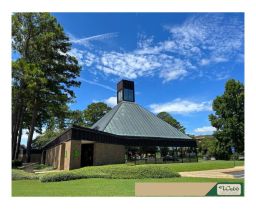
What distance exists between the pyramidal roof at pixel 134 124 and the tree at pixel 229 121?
5.32m

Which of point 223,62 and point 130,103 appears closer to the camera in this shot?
point 223,62

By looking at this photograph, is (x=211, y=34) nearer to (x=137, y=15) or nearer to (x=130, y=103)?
(x=137, y=15)

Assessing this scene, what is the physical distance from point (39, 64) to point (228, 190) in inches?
674

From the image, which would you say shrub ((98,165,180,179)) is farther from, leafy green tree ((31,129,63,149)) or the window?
leafy green tree ((31,129,63,149))

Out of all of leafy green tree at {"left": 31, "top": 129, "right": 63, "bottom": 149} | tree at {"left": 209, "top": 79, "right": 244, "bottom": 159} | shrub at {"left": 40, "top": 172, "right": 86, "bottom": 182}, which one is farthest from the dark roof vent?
leafy green tree at {"left": 31, "top": 129, "right": 63, "bottom": 149}

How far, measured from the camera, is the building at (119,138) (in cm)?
1902

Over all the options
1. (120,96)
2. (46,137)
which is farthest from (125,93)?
(46,137)

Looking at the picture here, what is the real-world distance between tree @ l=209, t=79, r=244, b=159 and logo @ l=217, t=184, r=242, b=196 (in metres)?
14.2

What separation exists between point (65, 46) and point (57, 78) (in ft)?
11.3

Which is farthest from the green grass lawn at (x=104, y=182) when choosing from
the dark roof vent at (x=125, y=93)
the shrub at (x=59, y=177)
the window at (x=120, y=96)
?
the window at (x=120, y=96)

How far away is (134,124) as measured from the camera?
2464 centimetres

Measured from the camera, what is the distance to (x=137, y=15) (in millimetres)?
10031
